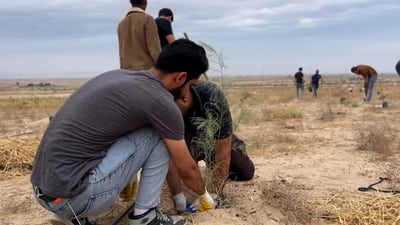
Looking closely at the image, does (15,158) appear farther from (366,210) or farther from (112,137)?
(366,210)

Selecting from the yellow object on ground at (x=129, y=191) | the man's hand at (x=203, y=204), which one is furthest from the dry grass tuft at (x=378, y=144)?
the yellow object on ground at (x=129, y=191)

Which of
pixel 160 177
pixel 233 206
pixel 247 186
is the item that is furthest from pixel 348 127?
pixel 160 177

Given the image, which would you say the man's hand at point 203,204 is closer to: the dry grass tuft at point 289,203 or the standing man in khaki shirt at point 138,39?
the dry grass tuft at point 289,203

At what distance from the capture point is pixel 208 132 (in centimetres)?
327

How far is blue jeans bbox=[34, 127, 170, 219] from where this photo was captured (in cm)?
250

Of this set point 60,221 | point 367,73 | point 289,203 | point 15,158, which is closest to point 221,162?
point 289,203

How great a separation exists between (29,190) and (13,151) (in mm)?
1282

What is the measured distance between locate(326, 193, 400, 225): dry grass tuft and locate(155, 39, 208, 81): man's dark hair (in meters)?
1.53

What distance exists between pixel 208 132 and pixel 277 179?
149 cm

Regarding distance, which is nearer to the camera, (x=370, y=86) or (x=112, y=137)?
(x=112, y=137)

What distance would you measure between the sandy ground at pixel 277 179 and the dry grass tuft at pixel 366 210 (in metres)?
0.11

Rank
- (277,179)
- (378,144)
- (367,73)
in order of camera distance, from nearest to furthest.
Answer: (277,179)
(378,144)
(367,73)

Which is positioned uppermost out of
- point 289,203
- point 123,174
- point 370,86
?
point 123,174

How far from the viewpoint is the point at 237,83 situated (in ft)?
12.0
